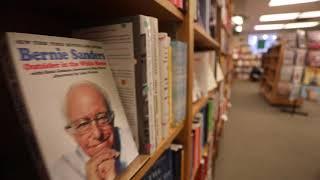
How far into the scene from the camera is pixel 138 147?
1.51 feet

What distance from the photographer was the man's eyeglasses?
33cm

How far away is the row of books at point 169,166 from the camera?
0.55 meters

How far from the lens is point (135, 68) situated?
1.43 ft

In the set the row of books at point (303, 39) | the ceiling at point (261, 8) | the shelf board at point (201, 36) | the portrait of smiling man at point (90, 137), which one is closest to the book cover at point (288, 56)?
the row of books at point (303, 39)

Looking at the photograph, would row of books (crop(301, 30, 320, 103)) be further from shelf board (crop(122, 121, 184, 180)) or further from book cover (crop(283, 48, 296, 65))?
shelf board (crop(122, 121, 184, 180))

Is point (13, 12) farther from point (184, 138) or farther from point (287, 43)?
point (287, 43)

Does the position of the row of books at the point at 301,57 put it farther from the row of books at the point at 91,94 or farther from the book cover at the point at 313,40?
the row of books at the point at 91,94

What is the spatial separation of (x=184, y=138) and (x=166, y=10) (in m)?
0.42

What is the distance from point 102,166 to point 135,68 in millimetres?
197

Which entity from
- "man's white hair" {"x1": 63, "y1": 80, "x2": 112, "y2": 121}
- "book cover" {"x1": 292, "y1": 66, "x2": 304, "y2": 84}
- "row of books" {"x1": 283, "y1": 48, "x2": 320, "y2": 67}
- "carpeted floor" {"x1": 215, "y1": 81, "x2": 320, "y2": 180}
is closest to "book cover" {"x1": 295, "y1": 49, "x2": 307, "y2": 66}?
"row of books" {"x1": 283, "y1": 48, "x2": 320, "y2": 67}

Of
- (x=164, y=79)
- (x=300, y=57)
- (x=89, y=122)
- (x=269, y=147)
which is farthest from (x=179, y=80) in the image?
(x=300, y=57)

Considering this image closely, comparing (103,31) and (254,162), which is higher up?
(103,31)

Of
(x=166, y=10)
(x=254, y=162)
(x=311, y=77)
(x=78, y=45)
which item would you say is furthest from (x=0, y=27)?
(x=311, y=77)

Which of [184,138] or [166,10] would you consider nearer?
[166,10]
